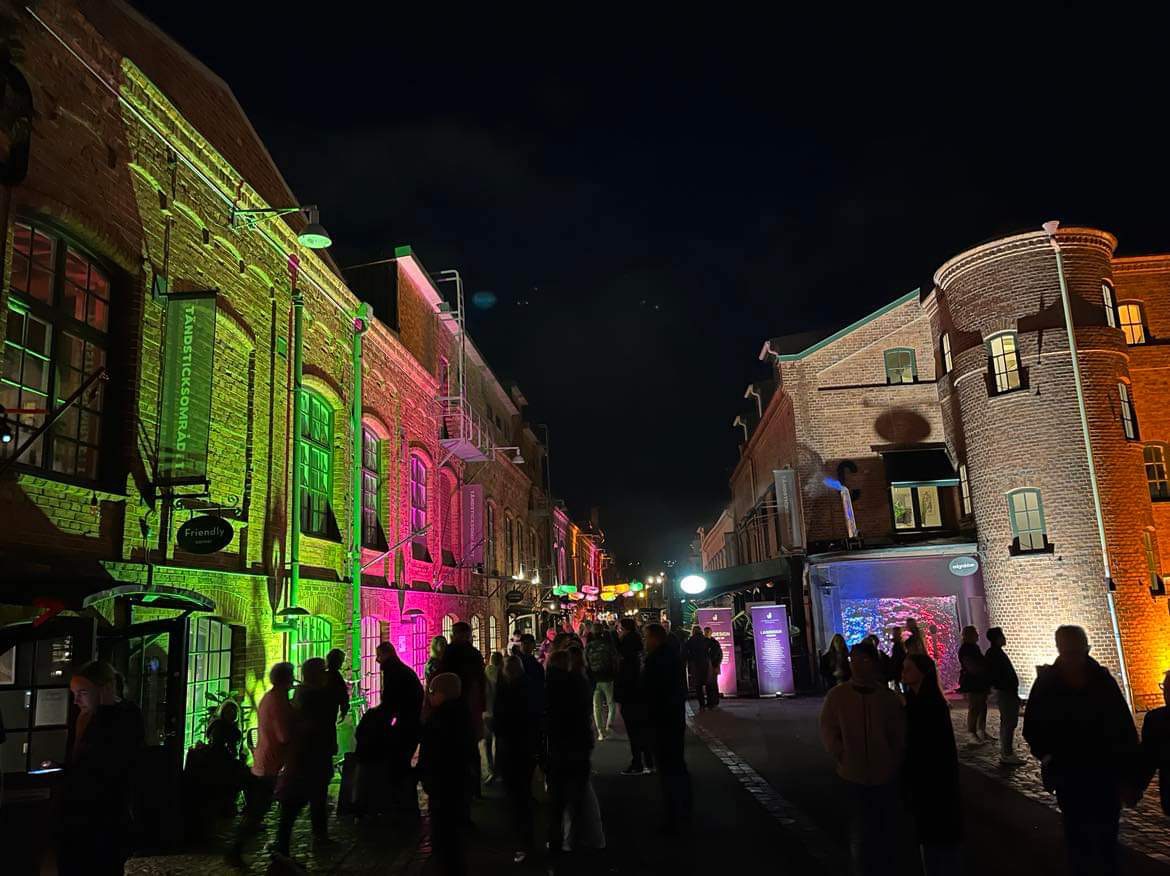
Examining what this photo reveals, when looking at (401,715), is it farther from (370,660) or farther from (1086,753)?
(370,660)

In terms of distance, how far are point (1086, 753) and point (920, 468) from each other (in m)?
18.2

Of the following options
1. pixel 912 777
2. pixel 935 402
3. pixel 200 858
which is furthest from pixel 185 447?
pixel 935 402

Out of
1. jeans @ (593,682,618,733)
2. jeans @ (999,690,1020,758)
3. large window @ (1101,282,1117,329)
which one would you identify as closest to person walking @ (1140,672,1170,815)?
jeans @ (999,690,1020,758)

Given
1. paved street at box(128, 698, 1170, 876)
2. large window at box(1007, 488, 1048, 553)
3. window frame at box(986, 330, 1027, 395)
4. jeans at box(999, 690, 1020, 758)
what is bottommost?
paved street at box(128, 698, 1170, 876)

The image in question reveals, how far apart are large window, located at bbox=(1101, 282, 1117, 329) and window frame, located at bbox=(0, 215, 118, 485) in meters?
19.9

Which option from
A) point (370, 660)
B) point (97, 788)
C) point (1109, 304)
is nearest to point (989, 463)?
point (1109, 304)

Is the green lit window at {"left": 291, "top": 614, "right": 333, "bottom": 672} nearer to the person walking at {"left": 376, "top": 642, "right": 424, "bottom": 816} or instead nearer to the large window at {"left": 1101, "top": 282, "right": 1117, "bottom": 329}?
the person walking at {"left": 376, "top": 642, "right": 424, "bottom": 816}

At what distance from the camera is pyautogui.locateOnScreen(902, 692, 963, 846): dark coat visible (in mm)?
5449

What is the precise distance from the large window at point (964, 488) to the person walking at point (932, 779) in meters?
17.4

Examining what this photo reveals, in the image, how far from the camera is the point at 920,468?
22688 millimetres

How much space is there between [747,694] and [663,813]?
13286mm

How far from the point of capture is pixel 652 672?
8.66 meters

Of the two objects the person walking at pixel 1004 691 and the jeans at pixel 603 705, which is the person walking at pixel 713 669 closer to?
the jeans at pixel 603 705

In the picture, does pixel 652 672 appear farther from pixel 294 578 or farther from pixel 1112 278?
pixel 1112 278
